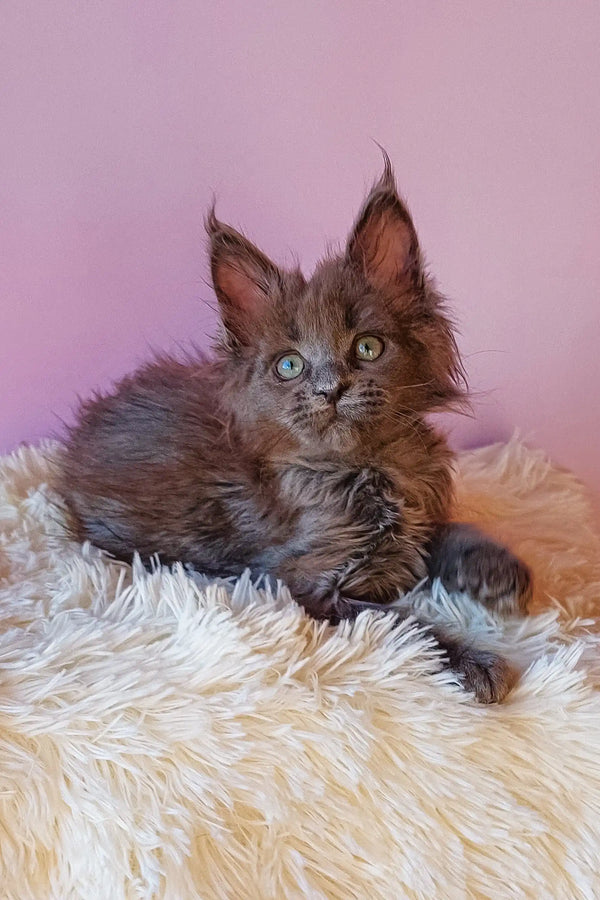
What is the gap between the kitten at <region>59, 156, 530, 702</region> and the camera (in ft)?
3.18

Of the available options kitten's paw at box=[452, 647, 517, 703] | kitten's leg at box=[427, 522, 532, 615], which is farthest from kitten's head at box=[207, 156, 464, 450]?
kitten's paw at box=[452, 647, 517, 703]

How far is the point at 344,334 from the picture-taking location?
0.96 metres

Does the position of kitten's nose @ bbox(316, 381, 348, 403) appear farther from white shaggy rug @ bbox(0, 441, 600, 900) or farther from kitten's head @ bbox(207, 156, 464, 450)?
white shaggy rug @ bbox(0, 441, 600, 900)

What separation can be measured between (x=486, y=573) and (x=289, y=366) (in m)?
0.39

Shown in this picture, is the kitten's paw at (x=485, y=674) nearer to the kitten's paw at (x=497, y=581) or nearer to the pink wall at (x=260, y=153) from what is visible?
the kitten's paw at (x=497, y=581)

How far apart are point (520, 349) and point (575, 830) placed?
945 mm

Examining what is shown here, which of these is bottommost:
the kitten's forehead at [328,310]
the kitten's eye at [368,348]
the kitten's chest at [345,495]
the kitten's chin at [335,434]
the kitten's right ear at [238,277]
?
the kitten's chest at [345,495]

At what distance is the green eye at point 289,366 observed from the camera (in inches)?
38.8

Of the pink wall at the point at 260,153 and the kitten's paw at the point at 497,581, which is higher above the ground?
the pink wall at the point at 260,153

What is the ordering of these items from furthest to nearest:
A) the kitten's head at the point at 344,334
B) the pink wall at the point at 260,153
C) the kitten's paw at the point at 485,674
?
1. the pink wall at the point at 260,153
2. the kitten's head at the point at 344,334
3. the kitten's paw at the point at 485,674

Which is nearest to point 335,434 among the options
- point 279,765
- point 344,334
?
point 344,334

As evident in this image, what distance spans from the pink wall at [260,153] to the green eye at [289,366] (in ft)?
1.41

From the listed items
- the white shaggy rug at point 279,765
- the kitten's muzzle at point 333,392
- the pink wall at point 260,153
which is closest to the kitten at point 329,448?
the kitten's muzzle at point 333,392

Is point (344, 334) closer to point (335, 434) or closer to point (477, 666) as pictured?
point (335, 434)
